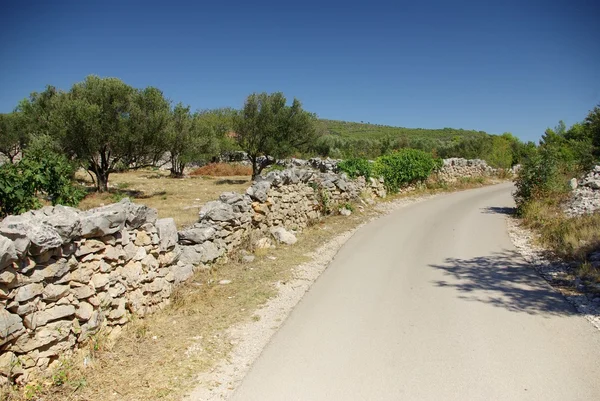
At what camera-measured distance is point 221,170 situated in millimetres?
32125

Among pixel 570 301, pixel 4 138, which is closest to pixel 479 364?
pixel 570 301

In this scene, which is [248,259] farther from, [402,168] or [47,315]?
[402,168]

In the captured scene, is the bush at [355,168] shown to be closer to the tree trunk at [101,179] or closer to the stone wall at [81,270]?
the stone wall at [81,270]

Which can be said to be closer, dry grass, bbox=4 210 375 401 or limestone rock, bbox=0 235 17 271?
limestone rock, bbox=0 235 17 271

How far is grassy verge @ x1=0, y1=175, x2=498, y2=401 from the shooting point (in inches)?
159

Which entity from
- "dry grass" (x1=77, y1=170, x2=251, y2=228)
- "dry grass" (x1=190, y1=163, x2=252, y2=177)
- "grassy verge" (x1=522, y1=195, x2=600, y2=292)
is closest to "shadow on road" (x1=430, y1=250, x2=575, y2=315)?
"grassy verge" (x1=522, y1=195, x2=600, y2=292)

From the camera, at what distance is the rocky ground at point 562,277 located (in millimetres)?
6051

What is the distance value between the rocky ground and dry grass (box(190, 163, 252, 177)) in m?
24.2

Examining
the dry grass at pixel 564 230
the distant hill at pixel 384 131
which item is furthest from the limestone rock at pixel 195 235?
the distant hill at pixel 384 131

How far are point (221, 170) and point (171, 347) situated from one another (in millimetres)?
27939

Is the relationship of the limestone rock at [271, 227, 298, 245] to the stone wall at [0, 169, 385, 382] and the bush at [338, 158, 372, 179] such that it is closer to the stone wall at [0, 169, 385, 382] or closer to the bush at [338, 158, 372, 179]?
the stone wall at [0, 169, 385, 382]

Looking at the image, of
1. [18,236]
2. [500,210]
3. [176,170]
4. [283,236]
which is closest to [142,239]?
[18,236]

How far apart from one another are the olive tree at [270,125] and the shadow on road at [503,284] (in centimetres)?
1789

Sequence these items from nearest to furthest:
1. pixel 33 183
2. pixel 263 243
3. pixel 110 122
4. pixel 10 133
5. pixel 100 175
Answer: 1. pixel 33 183
2. pixel 263 243
3. pixel 110 122
4. pixel 100 175
5. pixel 10 133
